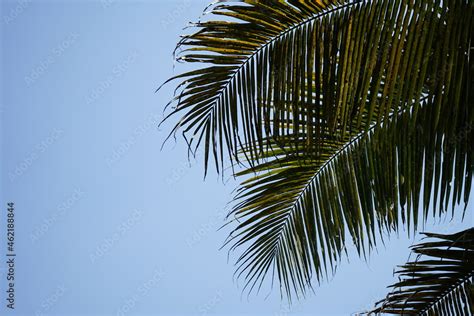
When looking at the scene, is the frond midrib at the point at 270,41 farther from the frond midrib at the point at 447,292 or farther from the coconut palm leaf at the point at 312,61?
the frond midrib at the point at 447,292

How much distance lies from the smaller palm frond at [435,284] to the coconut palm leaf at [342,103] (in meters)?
0.26

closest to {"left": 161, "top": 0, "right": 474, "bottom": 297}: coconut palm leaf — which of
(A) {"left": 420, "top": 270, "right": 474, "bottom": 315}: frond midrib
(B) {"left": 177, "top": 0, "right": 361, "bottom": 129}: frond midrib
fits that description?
(B) {"left": 177, "top": 0, "right": 361, "bottom": 129}: frond midrib

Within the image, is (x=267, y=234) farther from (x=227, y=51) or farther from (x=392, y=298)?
(x=227, y=51)

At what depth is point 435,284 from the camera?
106 inches

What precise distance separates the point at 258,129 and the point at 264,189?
0.81 m

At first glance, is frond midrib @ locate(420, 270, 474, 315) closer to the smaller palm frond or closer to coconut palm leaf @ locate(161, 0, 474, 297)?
the smaller palm frond

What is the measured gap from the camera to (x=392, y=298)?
274 cm

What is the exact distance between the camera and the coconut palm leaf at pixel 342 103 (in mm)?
1840

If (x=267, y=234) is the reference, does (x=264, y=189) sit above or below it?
above

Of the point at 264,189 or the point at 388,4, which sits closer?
the point at 388,4

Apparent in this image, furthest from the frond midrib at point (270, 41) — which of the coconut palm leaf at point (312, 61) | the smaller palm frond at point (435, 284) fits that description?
the smaller palm frond at point (435, 284)

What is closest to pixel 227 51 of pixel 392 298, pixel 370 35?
pixel 370 35

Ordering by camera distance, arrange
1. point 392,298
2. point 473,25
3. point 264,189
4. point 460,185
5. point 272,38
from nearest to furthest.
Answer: point 473,25 → point 272,38 → point 460,185 → point 392,298 → point 264,189

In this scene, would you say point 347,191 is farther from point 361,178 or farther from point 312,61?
point 312,61
